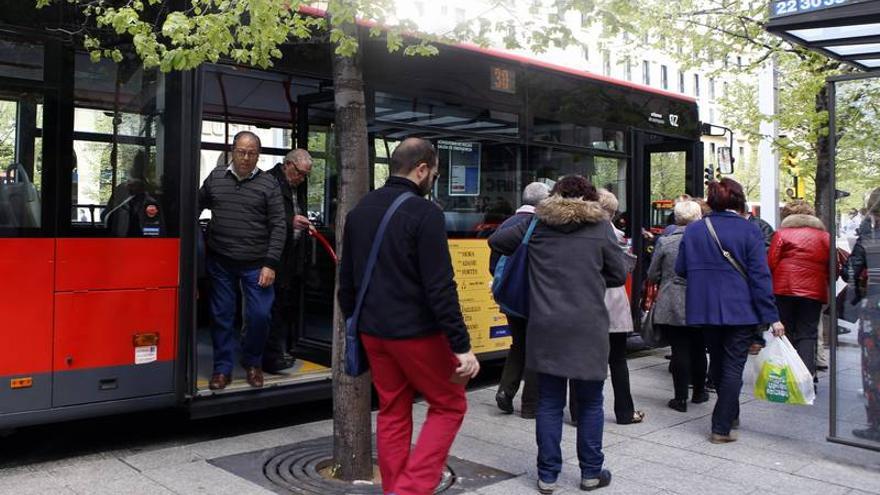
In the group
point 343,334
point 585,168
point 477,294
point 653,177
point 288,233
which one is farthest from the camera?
point 653,177

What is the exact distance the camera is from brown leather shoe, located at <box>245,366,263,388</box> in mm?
5871

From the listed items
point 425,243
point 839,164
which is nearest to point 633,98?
point 839,164

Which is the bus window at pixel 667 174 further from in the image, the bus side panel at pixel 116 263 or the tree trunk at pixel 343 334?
the bus side panel at pixel 116 263

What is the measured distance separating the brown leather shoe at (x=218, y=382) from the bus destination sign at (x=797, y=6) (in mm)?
4397

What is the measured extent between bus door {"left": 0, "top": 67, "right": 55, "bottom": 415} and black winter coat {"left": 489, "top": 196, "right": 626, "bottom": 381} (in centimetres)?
287

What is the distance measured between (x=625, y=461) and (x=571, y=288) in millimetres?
1497

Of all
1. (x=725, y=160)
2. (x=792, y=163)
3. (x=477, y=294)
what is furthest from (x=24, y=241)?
(x=792, y=163)

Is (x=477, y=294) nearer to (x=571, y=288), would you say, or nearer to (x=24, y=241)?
(x=571, y=288)

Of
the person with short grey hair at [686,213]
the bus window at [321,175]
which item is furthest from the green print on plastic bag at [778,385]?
the bus window at [321,175]

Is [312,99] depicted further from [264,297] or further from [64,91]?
[64,91]

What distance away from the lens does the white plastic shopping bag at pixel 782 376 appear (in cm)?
577

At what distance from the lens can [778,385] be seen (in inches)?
231

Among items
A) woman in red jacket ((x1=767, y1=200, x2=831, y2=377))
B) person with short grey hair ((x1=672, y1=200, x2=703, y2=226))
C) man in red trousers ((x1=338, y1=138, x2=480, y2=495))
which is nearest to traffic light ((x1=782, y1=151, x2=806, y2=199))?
woman in red jacket ((x1=767, y1=200, x2=831, y2=377))

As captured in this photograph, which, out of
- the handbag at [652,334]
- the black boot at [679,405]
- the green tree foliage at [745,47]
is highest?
the green tree foliage at [745,47]
